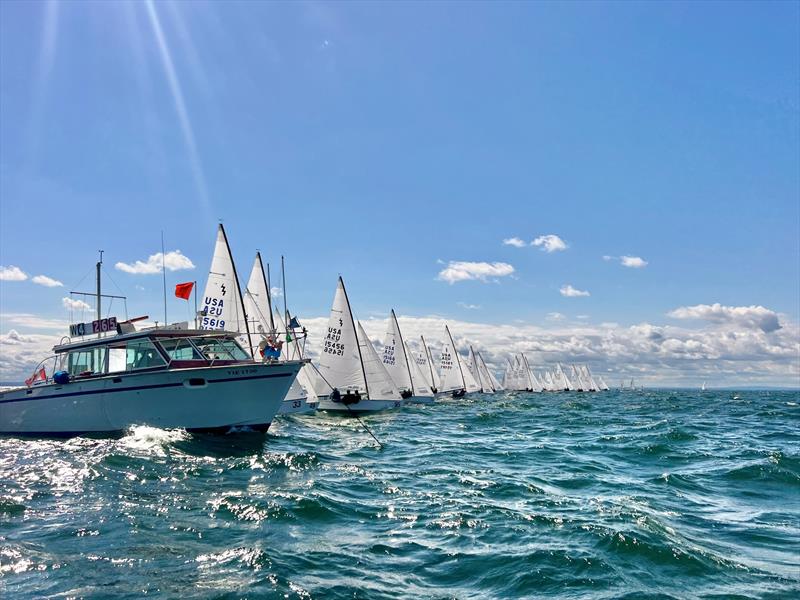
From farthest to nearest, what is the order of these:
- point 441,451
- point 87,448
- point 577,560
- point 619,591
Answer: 1. point 441,451
2. point 87,448
3. point 577,560
4. point 619,591

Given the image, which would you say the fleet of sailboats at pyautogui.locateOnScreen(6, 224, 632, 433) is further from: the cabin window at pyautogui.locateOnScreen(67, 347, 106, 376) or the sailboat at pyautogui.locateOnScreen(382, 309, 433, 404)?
the sailboat at pyautogui.locateOnScreen(382, 309, 433, 404)

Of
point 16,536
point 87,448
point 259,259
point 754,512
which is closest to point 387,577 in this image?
point 16,536

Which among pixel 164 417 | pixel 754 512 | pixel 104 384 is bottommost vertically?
pixel 754 512

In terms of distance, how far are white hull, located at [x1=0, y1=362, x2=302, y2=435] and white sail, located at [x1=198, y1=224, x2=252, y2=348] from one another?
453 inches

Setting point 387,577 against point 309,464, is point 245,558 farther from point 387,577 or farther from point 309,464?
point 309,464

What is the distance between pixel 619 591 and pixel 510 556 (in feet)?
5.76

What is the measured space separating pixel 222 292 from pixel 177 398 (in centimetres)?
1416

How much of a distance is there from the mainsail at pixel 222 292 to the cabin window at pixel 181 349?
11.7m

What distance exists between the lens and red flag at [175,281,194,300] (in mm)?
28469

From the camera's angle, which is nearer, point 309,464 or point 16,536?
point 16,536

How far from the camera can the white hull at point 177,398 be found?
21.1m

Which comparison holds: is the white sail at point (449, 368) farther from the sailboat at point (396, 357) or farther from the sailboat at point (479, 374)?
the sailboat at point (479, 374)

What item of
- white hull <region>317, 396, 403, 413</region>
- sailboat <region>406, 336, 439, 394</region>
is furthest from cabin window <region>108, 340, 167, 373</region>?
sailboat <region>406, 336, 439, 394</region>

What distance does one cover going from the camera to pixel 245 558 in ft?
28.0
